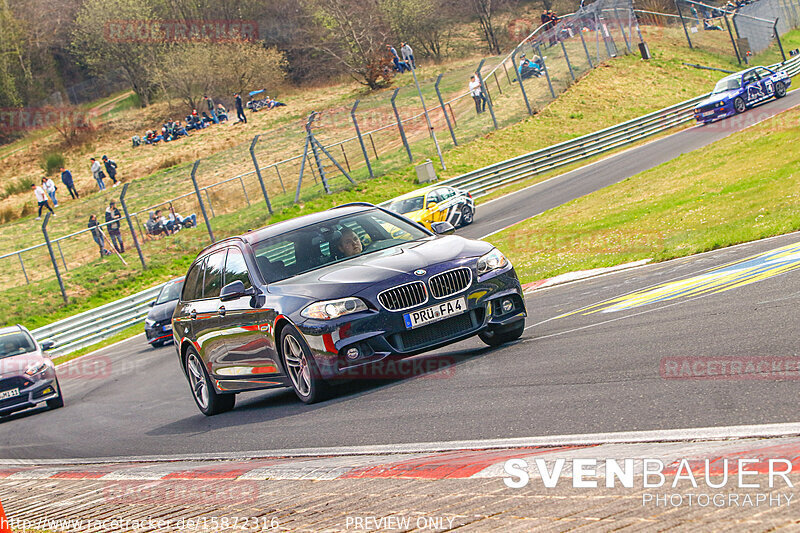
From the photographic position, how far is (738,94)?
35.9 meters

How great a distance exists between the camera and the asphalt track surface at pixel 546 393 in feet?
18.0

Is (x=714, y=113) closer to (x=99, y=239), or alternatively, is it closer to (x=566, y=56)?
(x=566, y=56)

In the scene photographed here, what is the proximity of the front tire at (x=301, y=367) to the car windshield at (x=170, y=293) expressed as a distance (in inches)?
603

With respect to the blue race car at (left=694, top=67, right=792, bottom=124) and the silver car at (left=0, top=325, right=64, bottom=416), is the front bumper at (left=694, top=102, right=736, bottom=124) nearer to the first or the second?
the blue race car at (left=694, top=67, right=792, bottom=124)

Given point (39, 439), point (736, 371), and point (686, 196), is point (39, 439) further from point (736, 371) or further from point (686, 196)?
point (686, 196)

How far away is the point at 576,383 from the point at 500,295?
6.76 ft

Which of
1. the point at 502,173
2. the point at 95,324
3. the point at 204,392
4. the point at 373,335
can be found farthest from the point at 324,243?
the point at 502,173

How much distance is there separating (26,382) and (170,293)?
28.4ft

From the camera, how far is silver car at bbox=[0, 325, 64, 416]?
603 inches

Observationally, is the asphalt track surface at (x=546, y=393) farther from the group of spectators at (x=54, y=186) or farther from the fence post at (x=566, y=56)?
the fence post at (x=566, y=56)

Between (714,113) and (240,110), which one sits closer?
(714,113)

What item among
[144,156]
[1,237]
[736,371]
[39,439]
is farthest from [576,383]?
[144,156]

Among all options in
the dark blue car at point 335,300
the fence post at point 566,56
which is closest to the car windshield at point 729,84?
the fence post at point 566,56

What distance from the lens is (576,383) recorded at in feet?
21.8
